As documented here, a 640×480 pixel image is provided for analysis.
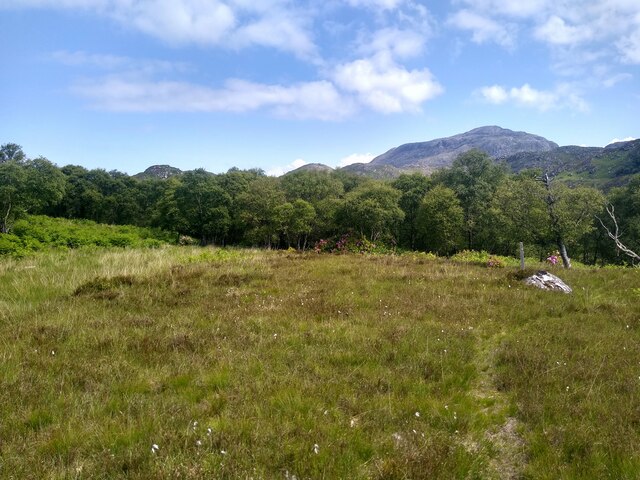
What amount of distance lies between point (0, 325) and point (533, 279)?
51.8 ft

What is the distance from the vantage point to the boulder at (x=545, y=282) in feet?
40.8

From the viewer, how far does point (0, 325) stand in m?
8.39

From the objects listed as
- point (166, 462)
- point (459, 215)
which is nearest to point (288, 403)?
point (166, 462)

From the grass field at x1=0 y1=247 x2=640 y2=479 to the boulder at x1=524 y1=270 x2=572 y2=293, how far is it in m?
1.29

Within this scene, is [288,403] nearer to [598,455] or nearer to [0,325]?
[598,455]

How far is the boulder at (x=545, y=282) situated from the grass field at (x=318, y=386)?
1292 mm

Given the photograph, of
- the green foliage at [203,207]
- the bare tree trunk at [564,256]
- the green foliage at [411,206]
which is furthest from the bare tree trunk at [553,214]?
the green foliage at [203,207]

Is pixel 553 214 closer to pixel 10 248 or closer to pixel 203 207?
pixel 10 248

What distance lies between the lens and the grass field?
3.96 metres

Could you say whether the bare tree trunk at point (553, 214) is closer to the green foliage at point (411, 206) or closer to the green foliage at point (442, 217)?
the green foliage at point (442, 217)

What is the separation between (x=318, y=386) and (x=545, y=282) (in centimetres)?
1072

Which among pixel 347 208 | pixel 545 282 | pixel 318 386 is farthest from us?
pixel 347 208

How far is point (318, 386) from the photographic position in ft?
18.2

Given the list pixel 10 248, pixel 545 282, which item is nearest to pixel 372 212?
pixel 545 282
